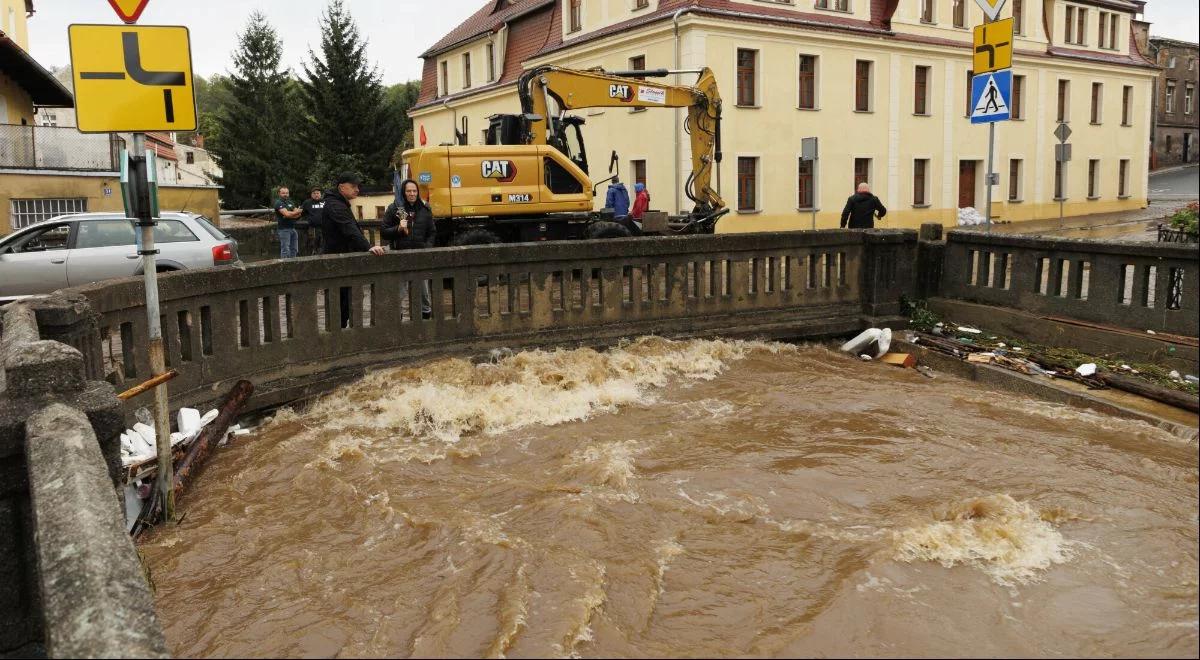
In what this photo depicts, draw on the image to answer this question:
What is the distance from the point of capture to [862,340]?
1120 centimetres

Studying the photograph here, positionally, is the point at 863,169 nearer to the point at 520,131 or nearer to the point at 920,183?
the point at 920,183

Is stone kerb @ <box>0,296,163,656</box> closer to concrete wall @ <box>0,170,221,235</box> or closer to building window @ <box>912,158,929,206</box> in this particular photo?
concrete wall @ <box>0,170,221,235</box>

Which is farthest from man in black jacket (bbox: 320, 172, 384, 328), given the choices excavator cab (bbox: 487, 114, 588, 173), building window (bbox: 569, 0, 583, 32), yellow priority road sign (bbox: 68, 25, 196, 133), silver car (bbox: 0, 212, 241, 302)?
building window (bbox: 569, 0, 583, 32)

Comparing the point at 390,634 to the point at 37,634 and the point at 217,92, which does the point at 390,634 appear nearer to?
the point at 37,634

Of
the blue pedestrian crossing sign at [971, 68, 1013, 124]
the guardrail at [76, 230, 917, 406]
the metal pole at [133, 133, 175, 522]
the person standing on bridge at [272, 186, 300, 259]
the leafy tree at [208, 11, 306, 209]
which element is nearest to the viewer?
the metal pole at [133, 133, 175, 522]

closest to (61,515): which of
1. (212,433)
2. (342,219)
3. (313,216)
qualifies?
(212,433)

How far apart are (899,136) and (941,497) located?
1159 inches

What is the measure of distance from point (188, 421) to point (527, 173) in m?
9.26

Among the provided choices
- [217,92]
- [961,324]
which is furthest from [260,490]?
[217,92]

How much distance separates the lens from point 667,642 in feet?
14.3

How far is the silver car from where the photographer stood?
45.7 feet

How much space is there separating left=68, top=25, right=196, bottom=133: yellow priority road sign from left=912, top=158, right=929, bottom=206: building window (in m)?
31.6

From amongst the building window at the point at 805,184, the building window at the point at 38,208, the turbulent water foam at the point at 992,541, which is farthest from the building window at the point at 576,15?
the turbulent water foam at the point at 992,541

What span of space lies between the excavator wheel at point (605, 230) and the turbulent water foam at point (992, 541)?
12.1 meters
